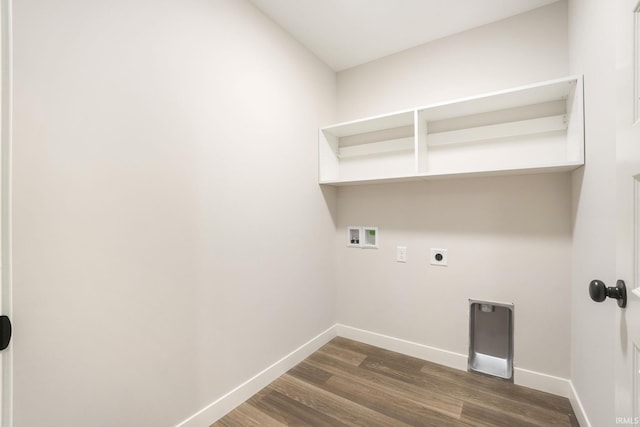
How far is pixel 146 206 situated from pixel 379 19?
1.89 metres

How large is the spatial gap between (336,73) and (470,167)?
5.00 ft

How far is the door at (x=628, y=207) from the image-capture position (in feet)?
2.28

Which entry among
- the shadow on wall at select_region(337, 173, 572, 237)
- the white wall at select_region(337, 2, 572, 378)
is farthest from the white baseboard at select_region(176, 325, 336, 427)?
the shadow on wall at select_region(337, 173, 572, 237)

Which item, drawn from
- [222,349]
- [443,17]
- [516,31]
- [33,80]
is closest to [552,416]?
[222,349]

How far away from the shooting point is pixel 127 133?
118 centimetres

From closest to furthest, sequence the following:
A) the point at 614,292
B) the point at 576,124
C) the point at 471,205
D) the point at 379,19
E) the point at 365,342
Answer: the point at 614,292 < the point at 576,124 < the point at 379,19 < the point at 471,205 < the point at 365,342

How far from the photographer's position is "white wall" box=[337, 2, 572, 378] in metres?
1.75

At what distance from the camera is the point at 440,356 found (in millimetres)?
2100

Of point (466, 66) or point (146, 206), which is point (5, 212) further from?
point (466, 66)

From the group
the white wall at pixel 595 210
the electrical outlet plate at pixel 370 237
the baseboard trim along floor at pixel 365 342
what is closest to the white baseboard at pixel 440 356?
the baseboard trim along floor at pixel 365 342

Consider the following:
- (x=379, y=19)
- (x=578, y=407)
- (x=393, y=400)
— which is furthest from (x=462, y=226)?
(x=379, y=19)

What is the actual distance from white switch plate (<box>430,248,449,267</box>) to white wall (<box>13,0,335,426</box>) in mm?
1127

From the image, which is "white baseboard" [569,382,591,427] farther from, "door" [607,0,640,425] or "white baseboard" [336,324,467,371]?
"door" [607,0,640,425]

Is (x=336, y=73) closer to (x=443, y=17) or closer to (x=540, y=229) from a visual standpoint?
(x=443, y=17)
